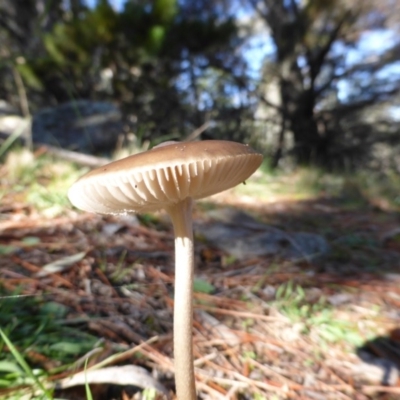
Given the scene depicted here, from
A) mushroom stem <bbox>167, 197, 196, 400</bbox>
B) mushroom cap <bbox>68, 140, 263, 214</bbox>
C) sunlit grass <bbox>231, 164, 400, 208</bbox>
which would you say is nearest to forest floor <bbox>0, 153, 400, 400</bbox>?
mushroom stem <bbox>167, 197, 196, 400</bbox>

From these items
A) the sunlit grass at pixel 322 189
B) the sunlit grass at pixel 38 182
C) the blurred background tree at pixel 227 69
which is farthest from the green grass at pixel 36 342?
the blurred background tree at pixel 227 69

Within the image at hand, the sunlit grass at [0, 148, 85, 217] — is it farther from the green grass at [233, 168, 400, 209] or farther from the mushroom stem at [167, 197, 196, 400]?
the green grass at [233, 168, 400, 209]

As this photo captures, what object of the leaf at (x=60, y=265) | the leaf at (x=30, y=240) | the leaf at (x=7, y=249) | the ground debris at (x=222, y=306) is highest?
the leaf at (x=30, y=240)

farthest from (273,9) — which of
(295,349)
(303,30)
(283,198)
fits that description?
(295,349)

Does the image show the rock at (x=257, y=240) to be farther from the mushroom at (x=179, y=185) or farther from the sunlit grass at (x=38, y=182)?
the mushroom at (x=179, y=185)

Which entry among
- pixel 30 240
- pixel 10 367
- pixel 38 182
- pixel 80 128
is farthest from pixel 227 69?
pixel 10 367
